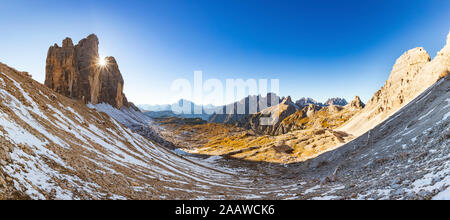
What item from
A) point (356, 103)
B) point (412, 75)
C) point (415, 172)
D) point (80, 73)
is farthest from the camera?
point (356, 103)

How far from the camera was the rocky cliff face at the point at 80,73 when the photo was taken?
293ft

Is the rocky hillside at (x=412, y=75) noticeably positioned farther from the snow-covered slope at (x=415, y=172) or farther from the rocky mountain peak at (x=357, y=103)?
the rocky mountain peak at (x=357, y=103)

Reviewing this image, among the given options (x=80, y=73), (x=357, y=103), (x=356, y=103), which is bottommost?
(x=357, y=103)

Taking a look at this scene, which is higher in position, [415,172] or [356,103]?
[356,103]

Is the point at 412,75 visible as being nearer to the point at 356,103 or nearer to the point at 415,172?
the point at 415,172

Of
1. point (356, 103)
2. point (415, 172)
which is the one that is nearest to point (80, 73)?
point (415, 172)

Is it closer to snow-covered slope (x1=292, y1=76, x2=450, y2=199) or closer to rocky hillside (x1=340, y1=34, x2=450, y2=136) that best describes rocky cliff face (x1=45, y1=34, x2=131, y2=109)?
snow-covered slope (x1=292, y1=76, x2=450, y2=199)

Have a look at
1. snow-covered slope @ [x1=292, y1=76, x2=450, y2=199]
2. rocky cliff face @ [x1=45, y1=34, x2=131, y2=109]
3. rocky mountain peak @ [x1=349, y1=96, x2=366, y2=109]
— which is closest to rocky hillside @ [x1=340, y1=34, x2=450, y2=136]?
snow-covered slope @ [x1=292, y1=76, x2=450, y2=199]

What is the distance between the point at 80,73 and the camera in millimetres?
106250

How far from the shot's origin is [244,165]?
57531mm

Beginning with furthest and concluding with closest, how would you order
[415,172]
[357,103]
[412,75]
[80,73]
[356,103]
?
1. [356,103]
2. [357,103]
3. [80,73]
4. [412,75]
5. [415,172]

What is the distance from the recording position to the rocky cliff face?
8938cm
